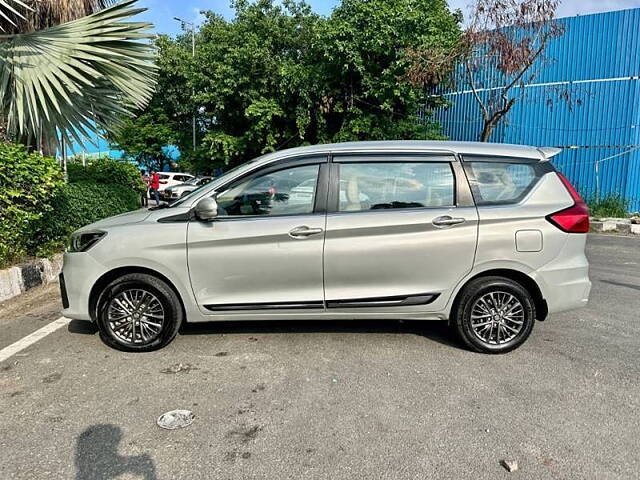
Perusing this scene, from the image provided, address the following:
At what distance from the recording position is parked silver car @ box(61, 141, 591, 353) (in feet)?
12.2

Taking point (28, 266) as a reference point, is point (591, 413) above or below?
below

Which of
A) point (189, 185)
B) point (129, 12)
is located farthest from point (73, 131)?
point (189, 185)

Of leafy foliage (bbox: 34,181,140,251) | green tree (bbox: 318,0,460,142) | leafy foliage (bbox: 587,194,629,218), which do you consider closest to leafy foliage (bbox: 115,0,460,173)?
green tree (bbox: 318,0,460,142)

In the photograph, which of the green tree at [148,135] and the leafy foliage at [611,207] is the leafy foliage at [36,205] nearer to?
the leafy foliage at [611,207]

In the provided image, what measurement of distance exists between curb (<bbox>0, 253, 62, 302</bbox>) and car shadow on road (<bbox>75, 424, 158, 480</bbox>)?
353 centimetres

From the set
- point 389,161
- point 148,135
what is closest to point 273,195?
point 389,161

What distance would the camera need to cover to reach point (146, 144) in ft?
96.2

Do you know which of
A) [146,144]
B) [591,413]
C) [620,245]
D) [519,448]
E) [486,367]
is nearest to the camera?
[519,448]

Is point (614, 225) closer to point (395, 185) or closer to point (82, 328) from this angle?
point (395, 185)

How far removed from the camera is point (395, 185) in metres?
3.85

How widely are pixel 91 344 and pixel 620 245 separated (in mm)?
9945

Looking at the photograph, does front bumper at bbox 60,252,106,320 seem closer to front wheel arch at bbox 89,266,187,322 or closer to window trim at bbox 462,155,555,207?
front wheel arch at bbox 89,266,187,322

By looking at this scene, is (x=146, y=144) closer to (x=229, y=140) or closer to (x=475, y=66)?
(x=229, y=140)

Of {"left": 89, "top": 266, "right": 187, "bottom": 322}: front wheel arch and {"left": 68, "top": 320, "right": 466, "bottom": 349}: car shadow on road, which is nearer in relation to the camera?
{"left": 89, "top": 266, "right": 187, "bottom": 322}: front wheel arch
